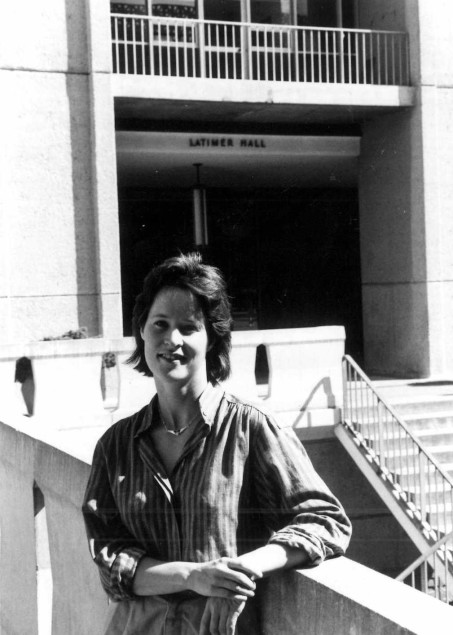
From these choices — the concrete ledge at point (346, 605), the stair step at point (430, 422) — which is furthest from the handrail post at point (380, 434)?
the concrete ledge at point (346, 605)

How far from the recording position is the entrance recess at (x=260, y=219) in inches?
758

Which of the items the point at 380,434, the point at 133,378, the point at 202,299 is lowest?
the point at 380,434

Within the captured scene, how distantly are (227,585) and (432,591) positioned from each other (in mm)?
10855

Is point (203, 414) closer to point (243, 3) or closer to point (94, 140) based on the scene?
point (94, 140)

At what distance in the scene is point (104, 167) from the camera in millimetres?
16438

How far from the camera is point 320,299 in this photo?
22.3 m

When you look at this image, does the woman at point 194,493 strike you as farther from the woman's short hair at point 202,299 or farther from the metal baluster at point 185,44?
the metal baluster at point 185,44

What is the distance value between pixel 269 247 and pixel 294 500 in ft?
63.1

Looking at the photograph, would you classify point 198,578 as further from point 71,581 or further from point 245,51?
point 245,51

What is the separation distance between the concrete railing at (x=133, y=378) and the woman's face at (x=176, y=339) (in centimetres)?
795

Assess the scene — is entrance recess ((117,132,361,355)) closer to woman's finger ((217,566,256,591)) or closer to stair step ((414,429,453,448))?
stair step ((414,429,453,448))

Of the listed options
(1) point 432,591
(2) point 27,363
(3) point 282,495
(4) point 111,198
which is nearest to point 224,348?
(3) point 282,495

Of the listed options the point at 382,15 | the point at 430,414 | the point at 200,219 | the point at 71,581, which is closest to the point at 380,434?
the point at 430,414

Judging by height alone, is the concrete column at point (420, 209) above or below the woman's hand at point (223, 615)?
above
